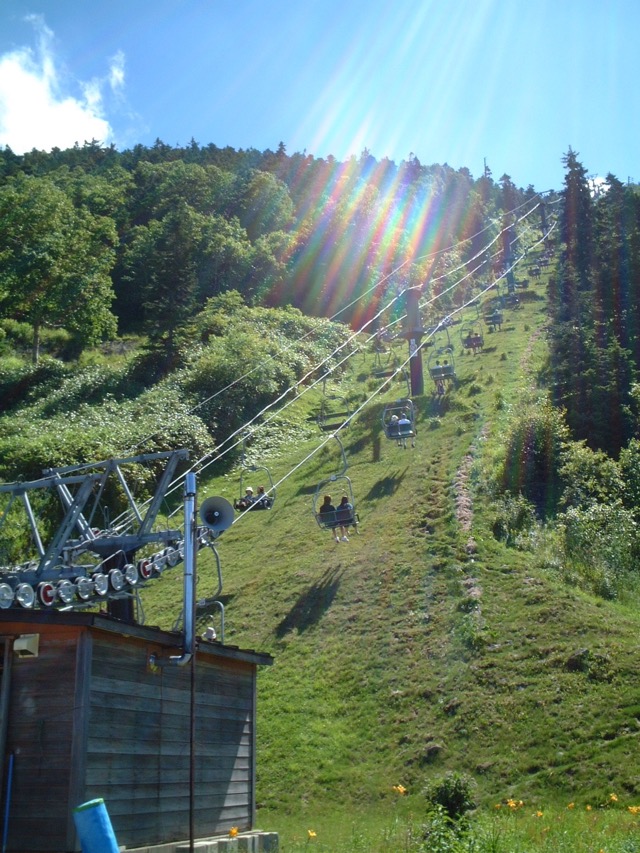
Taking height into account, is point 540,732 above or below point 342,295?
below

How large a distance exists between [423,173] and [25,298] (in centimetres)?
8930

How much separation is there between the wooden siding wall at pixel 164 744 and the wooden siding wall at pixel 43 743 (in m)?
0.30

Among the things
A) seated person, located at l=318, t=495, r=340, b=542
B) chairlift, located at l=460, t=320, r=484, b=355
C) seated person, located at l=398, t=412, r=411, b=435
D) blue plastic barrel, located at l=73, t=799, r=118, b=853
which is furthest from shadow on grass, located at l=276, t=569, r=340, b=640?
chairlift, located at l=460, t=320, r=484, b=355

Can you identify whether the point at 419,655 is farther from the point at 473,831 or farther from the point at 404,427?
the point at 473,831

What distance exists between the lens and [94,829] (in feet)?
27.7

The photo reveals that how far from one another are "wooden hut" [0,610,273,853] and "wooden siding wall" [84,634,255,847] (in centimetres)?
Answer: 2

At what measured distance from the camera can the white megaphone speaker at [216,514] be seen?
14648 mm

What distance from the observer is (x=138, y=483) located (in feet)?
117

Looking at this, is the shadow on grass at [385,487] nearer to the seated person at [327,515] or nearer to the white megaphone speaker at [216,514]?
the seated person at [327,515]

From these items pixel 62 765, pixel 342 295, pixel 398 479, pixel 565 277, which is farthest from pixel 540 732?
pixel 342 295

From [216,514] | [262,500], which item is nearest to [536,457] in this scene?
[262,500]

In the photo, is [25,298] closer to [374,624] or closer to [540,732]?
[374,624]

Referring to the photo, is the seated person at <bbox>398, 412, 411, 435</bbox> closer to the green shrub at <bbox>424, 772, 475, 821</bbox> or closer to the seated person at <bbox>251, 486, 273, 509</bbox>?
the seated person at <bbox>251, 486, 273, 509</bbox>

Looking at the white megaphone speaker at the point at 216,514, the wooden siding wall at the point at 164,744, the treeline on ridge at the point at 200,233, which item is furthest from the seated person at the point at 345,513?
the treeline on ridge at the point at 200,233
